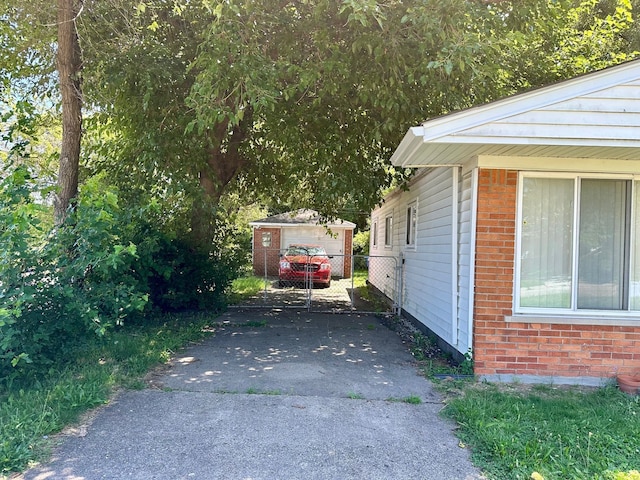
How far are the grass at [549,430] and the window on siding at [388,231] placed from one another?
8.29m

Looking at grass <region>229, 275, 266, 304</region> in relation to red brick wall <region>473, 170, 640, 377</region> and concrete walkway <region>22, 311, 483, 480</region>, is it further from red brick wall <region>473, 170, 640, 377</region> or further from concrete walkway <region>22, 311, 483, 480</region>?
red brick wall <region>473, 170, 640, 377</region>

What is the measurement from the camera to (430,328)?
303 inches

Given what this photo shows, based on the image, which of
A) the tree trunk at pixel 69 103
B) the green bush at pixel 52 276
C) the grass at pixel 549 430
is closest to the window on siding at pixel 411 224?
the grass at pixel 549 430

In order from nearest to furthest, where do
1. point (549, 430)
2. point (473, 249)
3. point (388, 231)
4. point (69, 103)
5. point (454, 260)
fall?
point (549, 430)
point (473, 249)
point (454, 260)
point (69, 103)
point (388, 231)

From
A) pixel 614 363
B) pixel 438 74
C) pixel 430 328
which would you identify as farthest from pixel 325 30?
pixel 614 363

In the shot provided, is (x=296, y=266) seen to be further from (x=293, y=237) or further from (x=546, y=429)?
(x=546, y=429)

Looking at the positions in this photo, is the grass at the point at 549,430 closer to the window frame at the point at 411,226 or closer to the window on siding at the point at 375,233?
the window frame at the point at 411,226

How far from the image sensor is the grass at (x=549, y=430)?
10.8ft

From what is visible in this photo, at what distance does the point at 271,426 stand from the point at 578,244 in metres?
4.03

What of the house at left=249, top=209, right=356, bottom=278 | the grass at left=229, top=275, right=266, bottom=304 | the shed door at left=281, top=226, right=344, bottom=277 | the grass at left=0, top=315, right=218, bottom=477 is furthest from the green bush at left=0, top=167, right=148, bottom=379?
the shed door at left=281, top=226, right=344, bottom=277

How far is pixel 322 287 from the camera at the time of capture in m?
16.5

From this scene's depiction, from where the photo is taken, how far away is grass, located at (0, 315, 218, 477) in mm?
3453

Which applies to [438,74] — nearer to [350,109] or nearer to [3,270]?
[350,109]

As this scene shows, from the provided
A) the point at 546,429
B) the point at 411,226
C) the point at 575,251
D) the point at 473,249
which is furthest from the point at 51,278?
the point at 411,226
